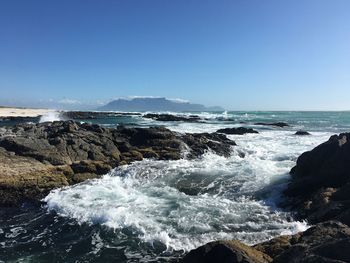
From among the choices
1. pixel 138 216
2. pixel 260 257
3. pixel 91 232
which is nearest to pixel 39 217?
pixel 91 232

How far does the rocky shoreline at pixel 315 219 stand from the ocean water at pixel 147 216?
874 millimetres

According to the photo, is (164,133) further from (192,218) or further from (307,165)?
(192,218)

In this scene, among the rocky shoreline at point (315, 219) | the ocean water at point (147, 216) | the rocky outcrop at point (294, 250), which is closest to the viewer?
the rocky outcrop at point (294, 250)

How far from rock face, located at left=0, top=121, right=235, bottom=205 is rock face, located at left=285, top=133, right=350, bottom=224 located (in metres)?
9.26

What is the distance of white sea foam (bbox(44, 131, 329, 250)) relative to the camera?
505 inches

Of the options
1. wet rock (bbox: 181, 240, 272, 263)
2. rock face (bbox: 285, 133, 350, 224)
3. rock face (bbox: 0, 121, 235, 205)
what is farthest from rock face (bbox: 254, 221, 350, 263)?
rock face (bbox: 0, 121, 235, 205)

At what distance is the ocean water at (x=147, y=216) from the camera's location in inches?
460

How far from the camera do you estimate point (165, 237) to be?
12.3 meters

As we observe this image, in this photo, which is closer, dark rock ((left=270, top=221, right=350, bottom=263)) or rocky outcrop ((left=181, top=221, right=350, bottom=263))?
dark rock ((left=270, top=221, right=350, bottom=263))

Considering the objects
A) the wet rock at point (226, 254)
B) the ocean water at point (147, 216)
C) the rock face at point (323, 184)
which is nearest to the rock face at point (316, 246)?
the wet rock at point (226, 254)

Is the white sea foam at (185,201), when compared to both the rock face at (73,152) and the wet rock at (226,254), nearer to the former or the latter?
the rock face at (73,152)

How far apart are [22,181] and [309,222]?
12502 millimetres

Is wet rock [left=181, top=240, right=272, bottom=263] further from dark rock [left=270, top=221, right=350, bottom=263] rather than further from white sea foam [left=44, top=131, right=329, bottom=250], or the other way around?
white sea foam [left=44, top=131, right=329, bottom=250]

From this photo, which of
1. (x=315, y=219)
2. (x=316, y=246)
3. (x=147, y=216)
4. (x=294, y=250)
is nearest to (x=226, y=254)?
(x=294, y=250)
